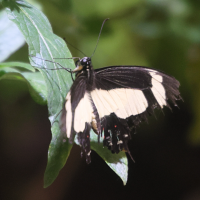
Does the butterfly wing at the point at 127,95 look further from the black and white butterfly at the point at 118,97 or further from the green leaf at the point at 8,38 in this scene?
the green leaf at the point at 8,38

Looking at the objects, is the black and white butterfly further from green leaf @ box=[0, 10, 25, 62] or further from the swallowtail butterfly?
green leaf @ box=[0, 10, 25, 62]

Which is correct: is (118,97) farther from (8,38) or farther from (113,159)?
(8,38)

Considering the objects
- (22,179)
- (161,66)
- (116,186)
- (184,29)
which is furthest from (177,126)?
(22,179)

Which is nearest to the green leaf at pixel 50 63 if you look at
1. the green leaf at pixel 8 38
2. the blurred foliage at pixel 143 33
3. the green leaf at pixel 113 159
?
the green leaf at pixel 113 159

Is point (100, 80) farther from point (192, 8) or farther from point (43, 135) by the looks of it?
point (192, 8)

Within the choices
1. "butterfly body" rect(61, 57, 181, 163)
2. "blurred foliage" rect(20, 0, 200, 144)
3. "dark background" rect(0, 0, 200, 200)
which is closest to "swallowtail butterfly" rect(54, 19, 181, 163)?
"butterfly body" rect(61, 57, 181, 163)

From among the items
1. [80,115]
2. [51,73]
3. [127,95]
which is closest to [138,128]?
[127,95]

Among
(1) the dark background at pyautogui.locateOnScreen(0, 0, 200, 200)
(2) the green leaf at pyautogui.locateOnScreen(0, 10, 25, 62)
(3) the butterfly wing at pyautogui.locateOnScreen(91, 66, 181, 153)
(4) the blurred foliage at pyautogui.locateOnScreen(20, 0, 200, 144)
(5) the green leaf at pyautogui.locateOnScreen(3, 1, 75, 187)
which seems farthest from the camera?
(4) the blurred foliage at pyautogui.locateOnScreen(20, 0, 200, 144)
